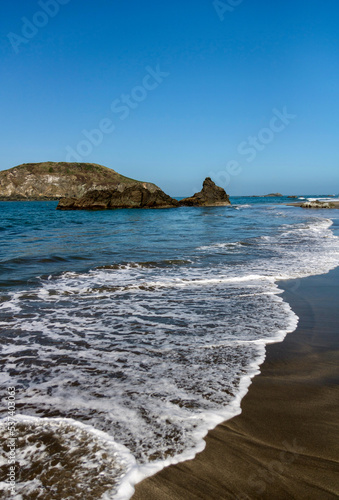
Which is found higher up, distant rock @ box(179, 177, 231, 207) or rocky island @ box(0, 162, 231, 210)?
rocky island @ box(0, 162, 231, 210)

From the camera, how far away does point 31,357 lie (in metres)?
3.33

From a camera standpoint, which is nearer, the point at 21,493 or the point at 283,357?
the point at 21,493

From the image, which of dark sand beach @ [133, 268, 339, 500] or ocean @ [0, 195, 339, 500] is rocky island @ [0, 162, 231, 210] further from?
dark sand beach @ [133, 268, 339, 500]

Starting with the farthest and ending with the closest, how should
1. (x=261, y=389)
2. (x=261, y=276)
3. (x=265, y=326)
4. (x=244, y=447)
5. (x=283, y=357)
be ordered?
(x=261, y=276)
(x=265, y=326)
(x=283, y=357)
(x=261, y=389)
(x=244, y=447)

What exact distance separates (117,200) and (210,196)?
21.1m

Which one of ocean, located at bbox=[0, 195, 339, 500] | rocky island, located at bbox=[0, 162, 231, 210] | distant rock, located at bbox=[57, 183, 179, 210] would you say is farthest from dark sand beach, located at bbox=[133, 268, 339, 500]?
rocky island, located at bbox=[0, 162, 231, 210]

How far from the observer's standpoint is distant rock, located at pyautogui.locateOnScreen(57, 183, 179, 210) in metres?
60.0

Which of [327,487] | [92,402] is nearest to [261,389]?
[327,487]

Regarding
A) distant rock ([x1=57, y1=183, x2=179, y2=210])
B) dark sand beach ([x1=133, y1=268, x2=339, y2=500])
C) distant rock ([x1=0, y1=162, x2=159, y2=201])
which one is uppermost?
distant rock ([x1=0, y1=162, x2=159, y2=201])

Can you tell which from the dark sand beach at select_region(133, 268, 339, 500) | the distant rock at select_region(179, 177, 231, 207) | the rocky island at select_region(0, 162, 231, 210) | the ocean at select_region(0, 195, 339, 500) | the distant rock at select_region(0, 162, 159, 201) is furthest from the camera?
the distant rock at select_region(0, 162, 159, 201)

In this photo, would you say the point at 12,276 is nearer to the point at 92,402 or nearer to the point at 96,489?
the point at 92,402

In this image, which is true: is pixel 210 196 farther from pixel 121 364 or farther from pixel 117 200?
pixel 121 364

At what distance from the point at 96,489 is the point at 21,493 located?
0.41 meters

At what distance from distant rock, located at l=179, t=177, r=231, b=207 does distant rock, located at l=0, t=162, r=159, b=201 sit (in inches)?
1913
